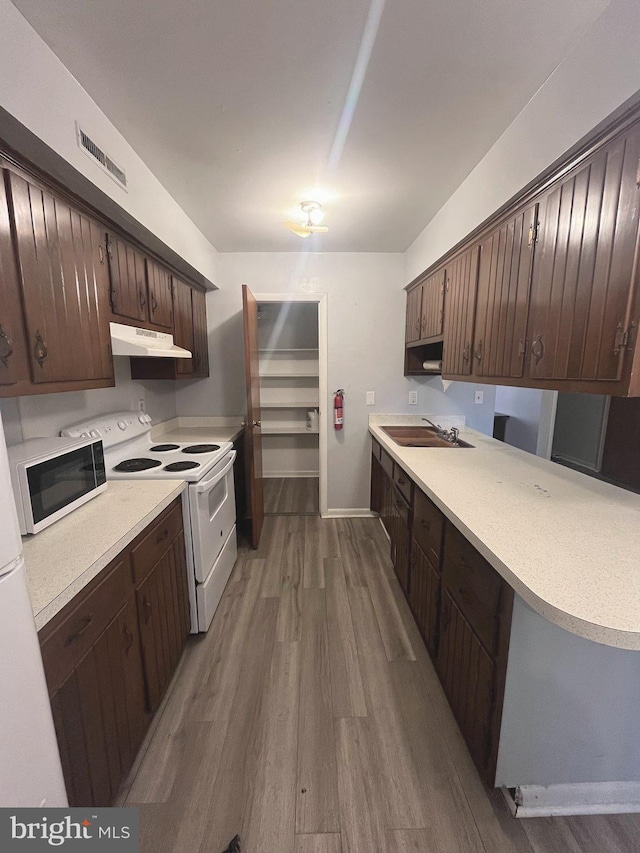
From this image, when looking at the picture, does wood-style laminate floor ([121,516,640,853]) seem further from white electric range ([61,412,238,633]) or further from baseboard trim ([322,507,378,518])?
baseboard trim ([322,507,378,518])

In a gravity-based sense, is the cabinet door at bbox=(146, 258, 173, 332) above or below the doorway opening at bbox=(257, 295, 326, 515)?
above

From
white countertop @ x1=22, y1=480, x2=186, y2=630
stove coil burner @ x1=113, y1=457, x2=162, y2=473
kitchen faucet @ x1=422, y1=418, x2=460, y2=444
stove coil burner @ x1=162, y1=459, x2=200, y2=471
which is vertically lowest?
white countertop @ x1=22, y1=480, x2=186, y2=630

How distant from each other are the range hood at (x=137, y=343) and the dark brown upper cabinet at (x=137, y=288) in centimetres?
6

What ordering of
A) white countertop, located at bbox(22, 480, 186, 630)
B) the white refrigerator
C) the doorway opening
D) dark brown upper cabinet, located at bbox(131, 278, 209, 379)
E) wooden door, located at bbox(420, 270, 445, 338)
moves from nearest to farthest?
the white refrigerator
white countertop, located at bbox(22, 480, 186, 630)
wooden door, located at bbox(420, 270, 445, 338)
dark brown upper cabinet, located at bbox(131, 278, 209, 379)
the doorway opening

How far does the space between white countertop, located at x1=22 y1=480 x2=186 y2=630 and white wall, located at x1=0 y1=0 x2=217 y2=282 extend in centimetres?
129

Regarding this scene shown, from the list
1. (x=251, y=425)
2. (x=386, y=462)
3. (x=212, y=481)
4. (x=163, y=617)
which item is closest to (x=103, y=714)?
(x=163, y=617)

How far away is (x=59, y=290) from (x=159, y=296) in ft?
3.18

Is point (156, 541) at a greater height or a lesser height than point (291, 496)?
greater

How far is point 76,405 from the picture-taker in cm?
191

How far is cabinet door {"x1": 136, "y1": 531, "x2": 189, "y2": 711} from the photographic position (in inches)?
53.9

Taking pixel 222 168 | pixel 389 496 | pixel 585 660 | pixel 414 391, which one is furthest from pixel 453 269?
pixel 585 660

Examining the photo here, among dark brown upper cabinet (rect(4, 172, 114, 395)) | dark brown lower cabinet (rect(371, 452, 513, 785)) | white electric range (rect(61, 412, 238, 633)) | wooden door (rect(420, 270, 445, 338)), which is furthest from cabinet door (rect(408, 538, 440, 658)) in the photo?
dark brown upper cabinet (rect(4, 172, 114, 395))

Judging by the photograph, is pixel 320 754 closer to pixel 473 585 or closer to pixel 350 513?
pixel 473 585

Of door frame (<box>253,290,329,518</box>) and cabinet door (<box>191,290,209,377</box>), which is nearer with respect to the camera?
cabinet door (<box>191,290,209,377</box>)
